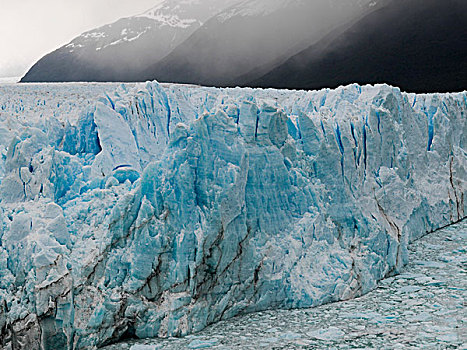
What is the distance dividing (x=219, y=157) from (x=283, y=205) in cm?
103

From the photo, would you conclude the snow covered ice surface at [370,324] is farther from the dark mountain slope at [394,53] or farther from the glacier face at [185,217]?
the dark mountain slope at [394,53]

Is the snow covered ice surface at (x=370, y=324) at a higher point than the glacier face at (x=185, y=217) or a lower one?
lower

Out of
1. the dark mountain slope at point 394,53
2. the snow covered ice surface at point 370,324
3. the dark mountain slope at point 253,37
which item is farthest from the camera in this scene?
the dark mountain slope at point 253,37

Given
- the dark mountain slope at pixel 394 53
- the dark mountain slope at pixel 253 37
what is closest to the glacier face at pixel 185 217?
the dark mountain slope at pixel 394 53

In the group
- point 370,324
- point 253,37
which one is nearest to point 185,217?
point 370,324

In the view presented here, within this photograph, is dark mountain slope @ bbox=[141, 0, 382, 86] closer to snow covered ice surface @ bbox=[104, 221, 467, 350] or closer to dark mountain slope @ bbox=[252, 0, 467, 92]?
dark mountain slope @ bbox=[252, 0, 467, 92]

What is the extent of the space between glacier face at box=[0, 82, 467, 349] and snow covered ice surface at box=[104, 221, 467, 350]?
0.62 feet

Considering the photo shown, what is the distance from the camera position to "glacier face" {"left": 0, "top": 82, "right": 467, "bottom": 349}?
4.24 meters

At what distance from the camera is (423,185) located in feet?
25.6

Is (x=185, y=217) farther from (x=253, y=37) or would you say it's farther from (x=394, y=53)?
(x=253, y=37)

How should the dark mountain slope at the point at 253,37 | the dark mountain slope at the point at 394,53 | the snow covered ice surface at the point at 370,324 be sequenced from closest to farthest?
the snow covered ice surface at the point at 370,324 < the dark mountain slope at the point at 394,53 < the dark mountain slope at the point at 253,37

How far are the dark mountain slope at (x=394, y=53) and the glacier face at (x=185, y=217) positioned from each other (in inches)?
627

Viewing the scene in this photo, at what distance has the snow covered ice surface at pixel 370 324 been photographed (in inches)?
165

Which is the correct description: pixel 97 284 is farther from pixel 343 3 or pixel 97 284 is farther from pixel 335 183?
pixel 343 3
